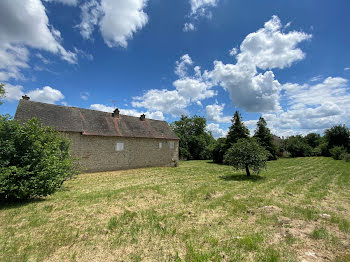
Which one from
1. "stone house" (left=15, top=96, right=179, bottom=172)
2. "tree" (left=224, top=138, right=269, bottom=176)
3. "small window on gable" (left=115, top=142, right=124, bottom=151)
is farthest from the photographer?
"small window on gable" (left=115, top=142, right=124, bottom=151)

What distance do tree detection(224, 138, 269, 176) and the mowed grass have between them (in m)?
3.61

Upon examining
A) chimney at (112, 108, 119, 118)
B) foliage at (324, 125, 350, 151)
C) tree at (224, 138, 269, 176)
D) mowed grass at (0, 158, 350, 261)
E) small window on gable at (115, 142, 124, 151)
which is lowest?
mowed grass at (0, 158, 350, 261)

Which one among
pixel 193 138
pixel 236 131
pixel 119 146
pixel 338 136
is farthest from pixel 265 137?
pixel 119 146

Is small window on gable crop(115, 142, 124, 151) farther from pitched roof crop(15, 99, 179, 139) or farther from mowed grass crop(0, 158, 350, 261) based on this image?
mowed grass crop(0, 158, 350, 261)

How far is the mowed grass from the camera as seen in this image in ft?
10.9

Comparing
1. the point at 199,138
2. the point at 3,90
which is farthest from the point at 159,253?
the point at 199,138

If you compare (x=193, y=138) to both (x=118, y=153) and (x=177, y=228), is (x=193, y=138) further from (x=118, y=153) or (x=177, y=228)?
(x=177, y=228)

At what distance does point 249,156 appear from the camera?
11.0 meters

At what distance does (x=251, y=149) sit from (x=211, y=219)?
24.1 feet

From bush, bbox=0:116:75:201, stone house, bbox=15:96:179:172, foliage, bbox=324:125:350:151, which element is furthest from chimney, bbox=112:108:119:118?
foliage, bbox=324:125:350:151

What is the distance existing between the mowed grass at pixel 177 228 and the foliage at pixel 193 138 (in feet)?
82.6

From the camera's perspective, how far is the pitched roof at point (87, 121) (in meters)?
13.4

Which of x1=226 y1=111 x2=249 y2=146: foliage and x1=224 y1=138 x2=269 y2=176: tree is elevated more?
x1=226 y1=111 x2=249 y2=146: foliage

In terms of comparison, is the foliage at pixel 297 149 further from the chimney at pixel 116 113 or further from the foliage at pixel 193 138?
the chimney at pixel 116 113
